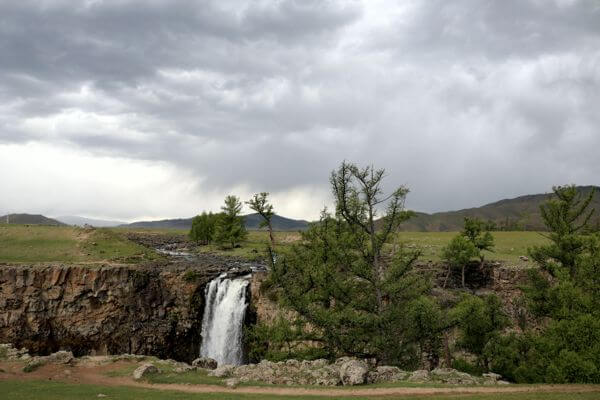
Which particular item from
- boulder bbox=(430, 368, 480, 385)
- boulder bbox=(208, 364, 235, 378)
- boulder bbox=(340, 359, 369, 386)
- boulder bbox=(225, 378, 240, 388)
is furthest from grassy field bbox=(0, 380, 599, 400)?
boulder bbox=(208, 364, 235, 378)

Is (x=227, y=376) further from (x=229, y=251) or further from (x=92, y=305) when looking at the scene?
(x=229, y=251)

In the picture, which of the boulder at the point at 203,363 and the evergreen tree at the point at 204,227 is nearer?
the boulder at the point at 203,363

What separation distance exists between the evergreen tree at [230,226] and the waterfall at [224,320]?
2887 centimetres

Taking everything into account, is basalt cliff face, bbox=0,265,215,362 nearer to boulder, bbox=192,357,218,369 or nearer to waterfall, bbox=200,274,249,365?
waterfall, bbox=200,274,249,365

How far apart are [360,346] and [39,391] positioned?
19.6 m

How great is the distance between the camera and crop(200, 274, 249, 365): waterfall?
45.8 meters

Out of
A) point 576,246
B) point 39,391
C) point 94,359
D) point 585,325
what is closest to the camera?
point 39,391

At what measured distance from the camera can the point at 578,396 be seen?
19.8 meters

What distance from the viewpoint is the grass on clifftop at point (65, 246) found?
5628 cm

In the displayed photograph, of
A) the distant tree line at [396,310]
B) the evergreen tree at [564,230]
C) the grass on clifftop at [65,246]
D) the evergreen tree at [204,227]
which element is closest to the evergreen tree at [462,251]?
the evergreen tree at [564,230]

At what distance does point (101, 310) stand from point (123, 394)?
2841cm

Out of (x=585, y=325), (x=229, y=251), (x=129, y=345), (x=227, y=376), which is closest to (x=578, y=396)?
(x=585, y=325)

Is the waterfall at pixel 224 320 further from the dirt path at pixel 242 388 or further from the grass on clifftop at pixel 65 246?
the dirt path at pixel 242 388

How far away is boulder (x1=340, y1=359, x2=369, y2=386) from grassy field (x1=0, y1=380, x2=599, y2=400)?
266 cm
